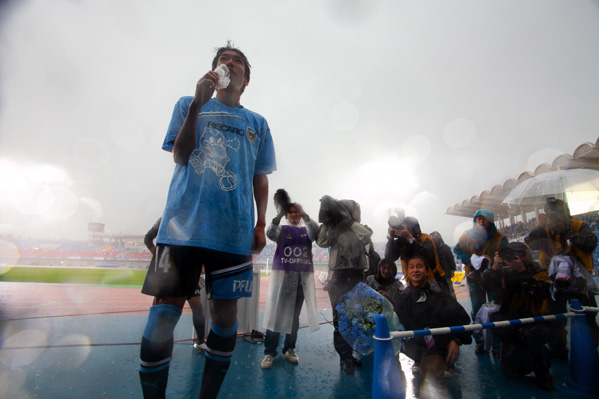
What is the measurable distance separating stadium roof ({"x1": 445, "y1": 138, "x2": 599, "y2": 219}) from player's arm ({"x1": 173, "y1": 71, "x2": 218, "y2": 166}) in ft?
48.5

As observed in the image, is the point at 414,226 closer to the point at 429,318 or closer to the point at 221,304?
the point at 429,318

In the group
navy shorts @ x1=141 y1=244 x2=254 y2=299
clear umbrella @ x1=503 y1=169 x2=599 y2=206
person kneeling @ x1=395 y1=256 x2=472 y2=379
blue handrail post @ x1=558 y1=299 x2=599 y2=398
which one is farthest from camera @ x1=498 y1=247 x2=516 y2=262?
clear umbrella @ x1=503 y1=169 x2=599 y2=206

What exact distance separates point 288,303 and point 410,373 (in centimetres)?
121

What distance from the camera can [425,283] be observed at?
8.26ft

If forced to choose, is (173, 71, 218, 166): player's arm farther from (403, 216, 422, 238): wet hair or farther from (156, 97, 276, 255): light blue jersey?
(403, 216, 422, 238): wet hair

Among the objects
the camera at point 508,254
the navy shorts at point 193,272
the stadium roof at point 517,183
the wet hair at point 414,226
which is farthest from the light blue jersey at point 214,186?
the stadium roof at point 517,183

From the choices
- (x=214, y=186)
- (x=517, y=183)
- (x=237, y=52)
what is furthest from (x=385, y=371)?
(x=517, y=183)

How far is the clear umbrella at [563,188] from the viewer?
210 inches

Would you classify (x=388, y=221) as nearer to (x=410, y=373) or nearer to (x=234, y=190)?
(x=410, y=373)

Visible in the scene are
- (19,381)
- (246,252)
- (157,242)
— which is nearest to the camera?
(157,242)

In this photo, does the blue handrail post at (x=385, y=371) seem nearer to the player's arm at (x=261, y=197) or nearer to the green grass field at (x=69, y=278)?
the player's arm at (x=261, y=197)

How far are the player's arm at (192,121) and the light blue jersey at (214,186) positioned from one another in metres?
0.06

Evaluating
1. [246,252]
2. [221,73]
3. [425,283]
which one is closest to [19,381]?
[246,252]

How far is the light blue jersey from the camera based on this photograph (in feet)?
3.99
